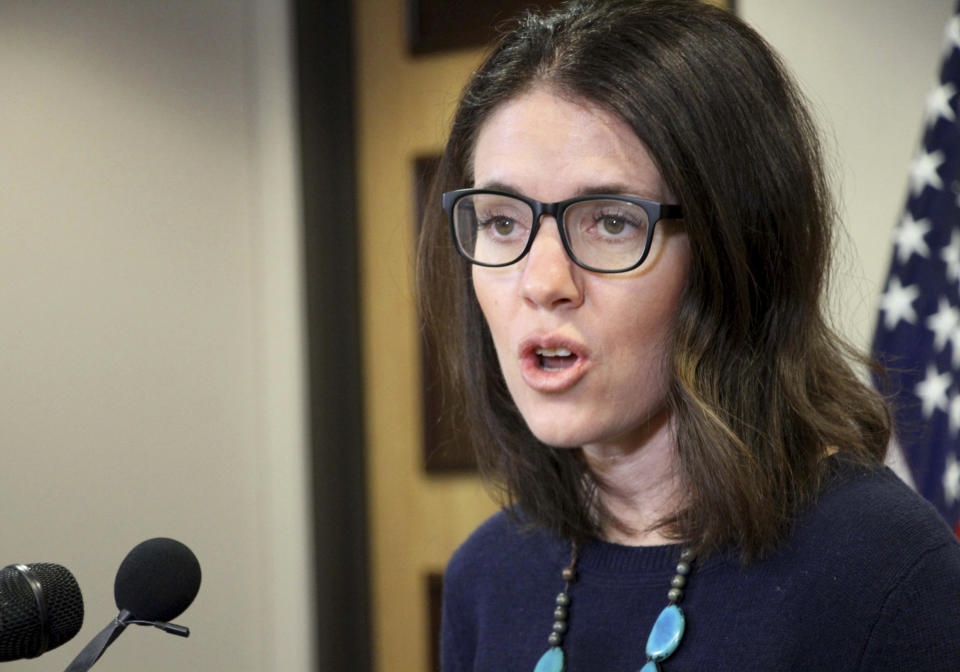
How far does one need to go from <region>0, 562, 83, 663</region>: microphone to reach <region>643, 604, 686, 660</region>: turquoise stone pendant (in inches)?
21.0

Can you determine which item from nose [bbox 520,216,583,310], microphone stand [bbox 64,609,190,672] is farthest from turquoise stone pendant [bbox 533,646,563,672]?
microphone stand [bbox 64,609,190,672]

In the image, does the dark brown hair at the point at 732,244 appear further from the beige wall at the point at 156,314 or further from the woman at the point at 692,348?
the beige wall at the point at 156,314

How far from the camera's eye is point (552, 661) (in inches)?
44.2

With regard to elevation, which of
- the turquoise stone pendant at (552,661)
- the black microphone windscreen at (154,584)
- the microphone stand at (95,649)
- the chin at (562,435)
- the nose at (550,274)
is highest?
the nose at (550,274)

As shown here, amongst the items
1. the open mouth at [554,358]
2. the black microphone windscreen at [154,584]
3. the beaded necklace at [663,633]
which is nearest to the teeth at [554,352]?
the open mouth at [554,358]

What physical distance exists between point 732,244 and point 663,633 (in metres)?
0.38

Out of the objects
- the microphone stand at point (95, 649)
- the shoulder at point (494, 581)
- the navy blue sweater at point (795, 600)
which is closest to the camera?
the microphone stand at point (95, 649)

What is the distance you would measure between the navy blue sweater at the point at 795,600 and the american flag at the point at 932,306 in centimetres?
125

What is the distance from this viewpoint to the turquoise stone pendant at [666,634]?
103cm

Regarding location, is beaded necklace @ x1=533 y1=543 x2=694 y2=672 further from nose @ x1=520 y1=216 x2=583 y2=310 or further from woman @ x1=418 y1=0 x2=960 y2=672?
nose @ x1=520 y1=216 x2=583 y2=310

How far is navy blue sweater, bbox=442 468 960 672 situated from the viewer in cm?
93

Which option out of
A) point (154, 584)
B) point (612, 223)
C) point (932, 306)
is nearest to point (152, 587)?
point (154, 584)

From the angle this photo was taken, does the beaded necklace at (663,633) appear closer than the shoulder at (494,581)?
Yes

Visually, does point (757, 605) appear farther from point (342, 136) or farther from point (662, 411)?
point (342, 136)
